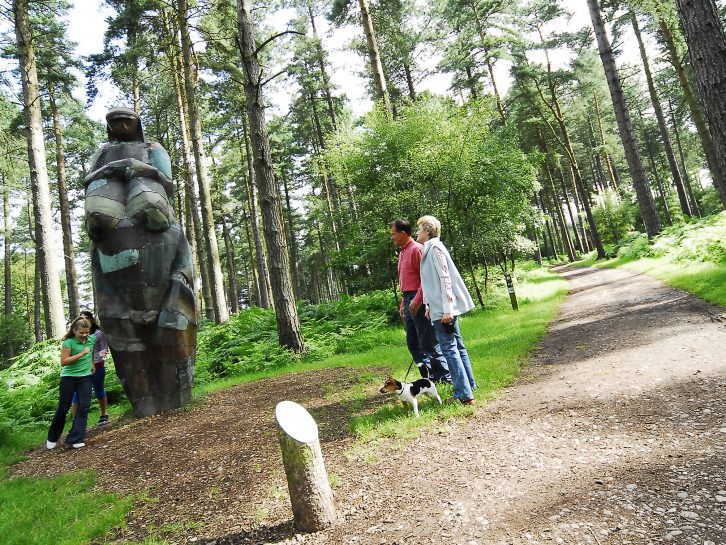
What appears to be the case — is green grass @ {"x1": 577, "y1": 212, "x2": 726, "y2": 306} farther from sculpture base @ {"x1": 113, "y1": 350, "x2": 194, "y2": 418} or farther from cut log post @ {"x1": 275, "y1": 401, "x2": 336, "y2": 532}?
sculpture base @ {"x1": 113, "y1": 350, "x2": 194, "y2": 418}

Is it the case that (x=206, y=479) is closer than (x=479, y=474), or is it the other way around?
(x=479, y=474)

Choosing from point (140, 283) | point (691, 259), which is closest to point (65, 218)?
point (140, 283)

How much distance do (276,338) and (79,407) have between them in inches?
212

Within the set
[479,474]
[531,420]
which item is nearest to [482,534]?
Result: [479,474]

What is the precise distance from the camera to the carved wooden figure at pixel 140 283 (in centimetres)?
619

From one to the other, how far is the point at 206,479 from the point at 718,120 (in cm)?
698

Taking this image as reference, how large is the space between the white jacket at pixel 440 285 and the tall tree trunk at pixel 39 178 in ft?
33.8

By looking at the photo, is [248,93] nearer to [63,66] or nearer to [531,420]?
[531,420]

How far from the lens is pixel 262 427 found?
17.5 feet

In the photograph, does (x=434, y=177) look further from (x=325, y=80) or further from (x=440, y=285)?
(x=325, y=80)

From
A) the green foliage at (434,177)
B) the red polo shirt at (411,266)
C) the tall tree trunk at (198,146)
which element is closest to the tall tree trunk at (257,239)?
the tall tree trunk at (198,146)

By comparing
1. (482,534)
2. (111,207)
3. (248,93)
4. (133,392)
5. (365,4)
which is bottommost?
(482,534)

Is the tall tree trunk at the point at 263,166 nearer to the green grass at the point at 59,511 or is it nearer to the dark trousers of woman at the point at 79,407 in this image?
the dark trousers of woman at the point at 79,407

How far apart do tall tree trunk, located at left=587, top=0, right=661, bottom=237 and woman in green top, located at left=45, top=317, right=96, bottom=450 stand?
17.1m
